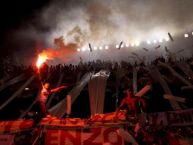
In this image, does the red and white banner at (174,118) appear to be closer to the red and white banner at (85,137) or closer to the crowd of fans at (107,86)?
the red and white banner at (85,137)

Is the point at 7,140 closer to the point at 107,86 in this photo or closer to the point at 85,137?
the point at 85,137

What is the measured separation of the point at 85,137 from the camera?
26.3ft

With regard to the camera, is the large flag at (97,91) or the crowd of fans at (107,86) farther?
the crowd of fans at (107,86)

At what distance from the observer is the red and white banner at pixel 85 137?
307 inches

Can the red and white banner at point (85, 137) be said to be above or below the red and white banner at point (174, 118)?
below

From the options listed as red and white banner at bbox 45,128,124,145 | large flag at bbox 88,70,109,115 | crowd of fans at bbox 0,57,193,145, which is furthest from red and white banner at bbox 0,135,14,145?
crowd of fans at bbox 0,57,193,145

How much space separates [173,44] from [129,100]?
589 inches

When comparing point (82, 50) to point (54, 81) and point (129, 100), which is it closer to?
point (54, 81)

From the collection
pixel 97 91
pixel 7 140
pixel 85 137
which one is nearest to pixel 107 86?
pixel 97 91

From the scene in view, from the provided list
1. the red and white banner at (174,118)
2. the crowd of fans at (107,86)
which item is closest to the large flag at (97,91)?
the crowd of fans at (107,86)

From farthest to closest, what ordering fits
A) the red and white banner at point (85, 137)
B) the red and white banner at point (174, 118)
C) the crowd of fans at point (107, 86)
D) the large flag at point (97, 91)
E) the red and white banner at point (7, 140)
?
1. the crowd of fans at point (107, 86)
2. the large flag at point (97, 91)
3. the red and white banner at point (7, 140)
4. the red and white banner at point (174, 118)
5. the red and white banner at point (85, 137)

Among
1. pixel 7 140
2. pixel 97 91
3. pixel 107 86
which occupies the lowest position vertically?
pixel 7 140

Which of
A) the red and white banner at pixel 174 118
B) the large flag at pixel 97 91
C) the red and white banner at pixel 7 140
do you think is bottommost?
the red and white banner at pixel 7 140

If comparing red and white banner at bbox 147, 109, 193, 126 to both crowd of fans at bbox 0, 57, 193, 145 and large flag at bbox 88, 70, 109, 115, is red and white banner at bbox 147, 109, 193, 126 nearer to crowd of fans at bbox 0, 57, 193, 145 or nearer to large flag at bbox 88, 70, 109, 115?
crowd of fans at bbox 0, 57, 193, 145
